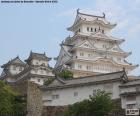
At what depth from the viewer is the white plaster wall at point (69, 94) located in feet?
132

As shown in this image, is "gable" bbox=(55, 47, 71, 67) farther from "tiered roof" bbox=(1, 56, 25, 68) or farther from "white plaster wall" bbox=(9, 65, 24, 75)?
"white plaster wall" bbox=(9, 65, 24, 75)

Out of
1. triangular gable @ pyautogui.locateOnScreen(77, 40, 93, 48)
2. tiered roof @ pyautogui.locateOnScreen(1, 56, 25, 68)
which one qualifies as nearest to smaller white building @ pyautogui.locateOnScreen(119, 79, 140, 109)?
triangular gable @ pyautogui.locateOnScreen(77, 40, 93, 48)

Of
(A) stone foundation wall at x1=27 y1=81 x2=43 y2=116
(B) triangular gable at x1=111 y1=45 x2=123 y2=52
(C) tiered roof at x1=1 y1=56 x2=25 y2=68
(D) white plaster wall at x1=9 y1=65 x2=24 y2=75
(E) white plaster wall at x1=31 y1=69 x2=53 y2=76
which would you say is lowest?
(A) stone foundation wall at x1=27 y1=81 x2=43 y2=116

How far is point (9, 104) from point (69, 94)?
6.08 metres

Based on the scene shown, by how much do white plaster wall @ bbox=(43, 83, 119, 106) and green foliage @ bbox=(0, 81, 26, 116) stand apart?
261 cm

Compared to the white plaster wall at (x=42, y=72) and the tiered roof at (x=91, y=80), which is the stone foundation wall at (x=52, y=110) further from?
the white plaster wall at (x=42, y=72)

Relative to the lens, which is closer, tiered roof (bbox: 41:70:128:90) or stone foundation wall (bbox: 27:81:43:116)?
tiered roof (bbox: 41:70:128:90)

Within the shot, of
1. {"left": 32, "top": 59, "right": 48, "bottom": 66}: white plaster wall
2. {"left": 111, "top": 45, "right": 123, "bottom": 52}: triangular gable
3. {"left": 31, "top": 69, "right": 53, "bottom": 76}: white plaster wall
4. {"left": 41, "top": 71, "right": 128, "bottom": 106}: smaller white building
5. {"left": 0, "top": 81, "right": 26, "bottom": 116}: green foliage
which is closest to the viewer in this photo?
{"left": 41, "top": 71, "right": 128, "bottom": 106}: smaller white building

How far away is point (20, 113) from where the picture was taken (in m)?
41.5

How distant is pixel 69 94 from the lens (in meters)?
41.8

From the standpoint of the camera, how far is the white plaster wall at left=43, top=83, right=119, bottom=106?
132ft

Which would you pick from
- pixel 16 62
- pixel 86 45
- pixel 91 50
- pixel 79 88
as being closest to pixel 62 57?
pixel 86 45

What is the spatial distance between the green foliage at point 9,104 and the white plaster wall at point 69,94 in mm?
2605

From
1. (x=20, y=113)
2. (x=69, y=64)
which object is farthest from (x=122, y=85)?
(x=69, y=64)
